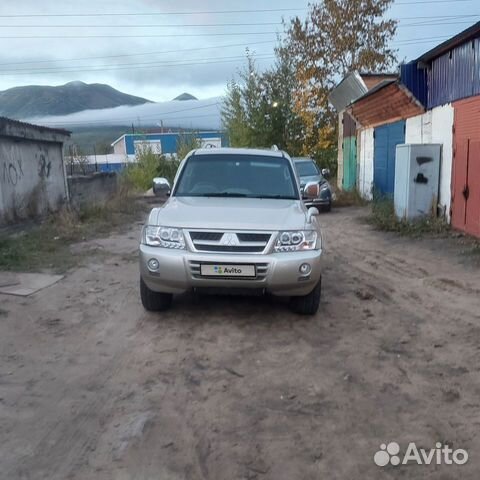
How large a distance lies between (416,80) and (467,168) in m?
3.33

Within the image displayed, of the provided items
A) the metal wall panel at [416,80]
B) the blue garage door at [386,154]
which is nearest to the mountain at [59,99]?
the blue garage door at [386,154]

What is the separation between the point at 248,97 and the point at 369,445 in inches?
1083

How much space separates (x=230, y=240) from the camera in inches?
206

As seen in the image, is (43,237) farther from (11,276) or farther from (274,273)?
(274,273)

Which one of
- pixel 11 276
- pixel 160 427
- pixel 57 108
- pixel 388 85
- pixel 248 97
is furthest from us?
pixel 57 108

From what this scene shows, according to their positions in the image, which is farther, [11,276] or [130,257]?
[130,257]

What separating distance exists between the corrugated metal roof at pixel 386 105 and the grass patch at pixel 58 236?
Result: 8.11 metres

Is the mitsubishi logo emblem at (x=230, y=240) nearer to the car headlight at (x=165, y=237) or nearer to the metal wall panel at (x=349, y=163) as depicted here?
the car headlight at (x=165, y=237)

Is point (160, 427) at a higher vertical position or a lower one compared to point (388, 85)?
lower

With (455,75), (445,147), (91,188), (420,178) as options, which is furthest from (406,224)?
(91,188)

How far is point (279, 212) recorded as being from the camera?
5.68 meters

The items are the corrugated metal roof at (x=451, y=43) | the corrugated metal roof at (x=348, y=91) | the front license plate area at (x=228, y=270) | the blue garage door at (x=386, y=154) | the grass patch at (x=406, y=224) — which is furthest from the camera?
the corrugated metal roof at (x=348, y=91)

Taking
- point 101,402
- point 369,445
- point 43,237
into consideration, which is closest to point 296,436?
point 369,445

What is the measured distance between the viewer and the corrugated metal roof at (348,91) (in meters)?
20.3
